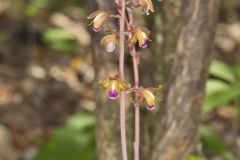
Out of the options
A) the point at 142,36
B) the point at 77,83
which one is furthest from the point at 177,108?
the point at 77,83

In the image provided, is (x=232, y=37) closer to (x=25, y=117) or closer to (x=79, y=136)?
(x=25, y=117)

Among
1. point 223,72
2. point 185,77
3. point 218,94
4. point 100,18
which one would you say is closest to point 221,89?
point 218,94

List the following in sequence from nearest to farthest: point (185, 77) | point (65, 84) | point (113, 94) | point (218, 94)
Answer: point (113, 94)
point (185, 77)
point (218, 94)
point (65, 84)

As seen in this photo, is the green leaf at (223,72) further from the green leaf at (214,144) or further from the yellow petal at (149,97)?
the yellow petal at (149,97)

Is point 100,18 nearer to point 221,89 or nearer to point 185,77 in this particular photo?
point 185,77

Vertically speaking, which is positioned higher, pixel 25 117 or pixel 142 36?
pixel 25 117

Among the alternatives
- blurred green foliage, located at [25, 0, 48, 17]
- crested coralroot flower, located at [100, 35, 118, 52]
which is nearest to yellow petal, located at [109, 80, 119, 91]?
crested coralroot flower, located at [100, 35, 118, 52]

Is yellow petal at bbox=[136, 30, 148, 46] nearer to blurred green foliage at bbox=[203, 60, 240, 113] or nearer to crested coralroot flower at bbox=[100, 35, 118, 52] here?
crested coralroot flower at bbox=[100, 35, 118, 52]

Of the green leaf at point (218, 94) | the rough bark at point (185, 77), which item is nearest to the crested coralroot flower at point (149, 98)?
the rough bark at point (185, 77)
